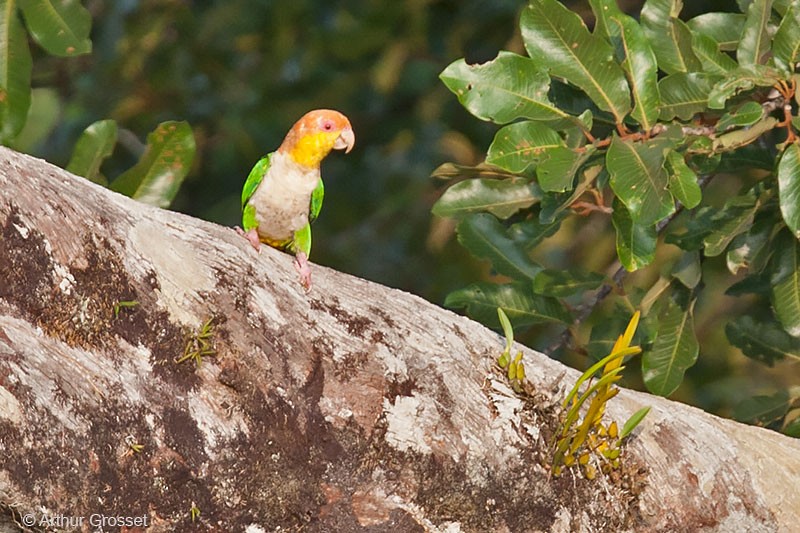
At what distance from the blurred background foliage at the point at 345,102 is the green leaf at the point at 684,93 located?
2.64 m

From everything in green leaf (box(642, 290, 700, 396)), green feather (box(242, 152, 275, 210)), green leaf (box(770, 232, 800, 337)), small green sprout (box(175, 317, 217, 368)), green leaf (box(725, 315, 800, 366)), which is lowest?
green leaf (box(725, 315, 800, 366))

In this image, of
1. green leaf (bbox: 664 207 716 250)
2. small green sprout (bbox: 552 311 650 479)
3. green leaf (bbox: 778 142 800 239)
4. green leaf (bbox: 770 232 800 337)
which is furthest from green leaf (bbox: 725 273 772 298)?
small green sprout (bbox: 552 311 650 479)

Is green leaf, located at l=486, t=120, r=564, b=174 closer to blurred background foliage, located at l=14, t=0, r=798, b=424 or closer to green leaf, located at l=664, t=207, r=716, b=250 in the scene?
green leaf, located at l=664, t=207, r=716, b=250

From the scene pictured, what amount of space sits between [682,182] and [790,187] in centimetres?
30

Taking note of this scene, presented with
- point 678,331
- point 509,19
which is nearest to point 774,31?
point 678,331

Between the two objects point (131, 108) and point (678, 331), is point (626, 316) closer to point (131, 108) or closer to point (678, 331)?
point (678, 331)

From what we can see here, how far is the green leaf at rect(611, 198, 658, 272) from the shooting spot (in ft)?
9.31

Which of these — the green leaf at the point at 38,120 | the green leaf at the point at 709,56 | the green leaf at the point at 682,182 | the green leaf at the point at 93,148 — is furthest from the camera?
the green leaf at the point at 38,120

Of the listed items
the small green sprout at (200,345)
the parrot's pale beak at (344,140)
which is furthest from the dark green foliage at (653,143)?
the small green sprout at (200,345)

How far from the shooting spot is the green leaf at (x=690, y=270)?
3119 mm

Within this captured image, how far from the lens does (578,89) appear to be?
295 cm

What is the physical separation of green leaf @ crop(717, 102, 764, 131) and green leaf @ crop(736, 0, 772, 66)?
181mm

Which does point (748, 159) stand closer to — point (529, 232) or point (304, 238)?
point (529, 232)

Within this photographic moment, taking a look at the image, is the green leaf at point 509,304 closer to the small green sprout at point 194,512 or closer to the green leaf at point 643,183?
the green leaf at point 643,183
